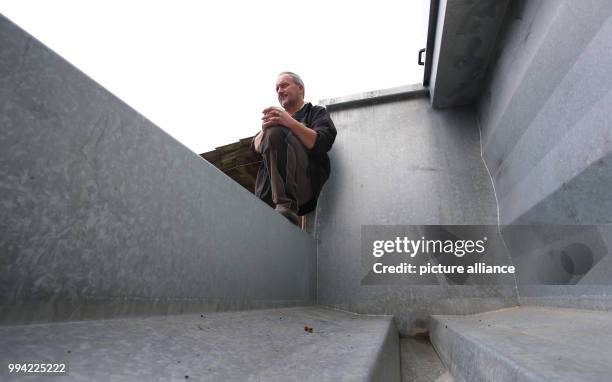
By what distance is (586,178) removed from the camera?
103 cm

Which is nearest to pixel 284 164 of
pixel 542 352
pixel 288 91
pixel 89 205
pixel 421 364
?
pixel 288 91

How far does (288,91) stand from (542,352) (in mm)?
1761

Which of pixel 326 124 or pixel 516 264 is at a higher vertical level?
pixel 326 124

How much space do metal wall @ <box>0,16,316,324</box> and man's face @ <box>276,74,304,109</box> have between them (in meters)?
1.28

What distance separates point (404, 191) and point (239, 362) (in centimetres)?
158

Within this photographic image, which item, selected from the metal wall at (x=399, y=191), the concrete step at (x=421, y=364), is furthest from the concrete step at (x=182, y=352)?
the metal wall at (x=399, y=191)

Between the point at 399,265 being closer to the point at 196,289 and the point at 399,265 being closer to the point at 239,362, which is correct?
the point at 196,289

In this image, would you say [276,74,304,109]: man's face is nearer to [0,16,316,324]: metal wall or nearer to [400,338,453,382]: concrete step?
[0,16,316,324]: metal wall

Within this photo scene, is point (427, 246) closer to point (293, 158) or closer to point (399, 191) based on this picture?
point (399, 191)

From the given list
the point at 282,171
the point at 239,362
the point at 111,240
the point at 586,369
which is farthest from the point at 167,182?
the point at 282,171

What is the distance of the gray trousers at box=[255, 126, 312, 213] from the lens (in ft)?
5.33

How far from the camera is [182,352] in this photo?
0.50 metres

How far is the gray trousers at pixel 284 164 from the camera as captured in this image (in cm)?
162

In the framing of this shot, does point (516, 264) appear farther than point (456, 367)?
Yes
